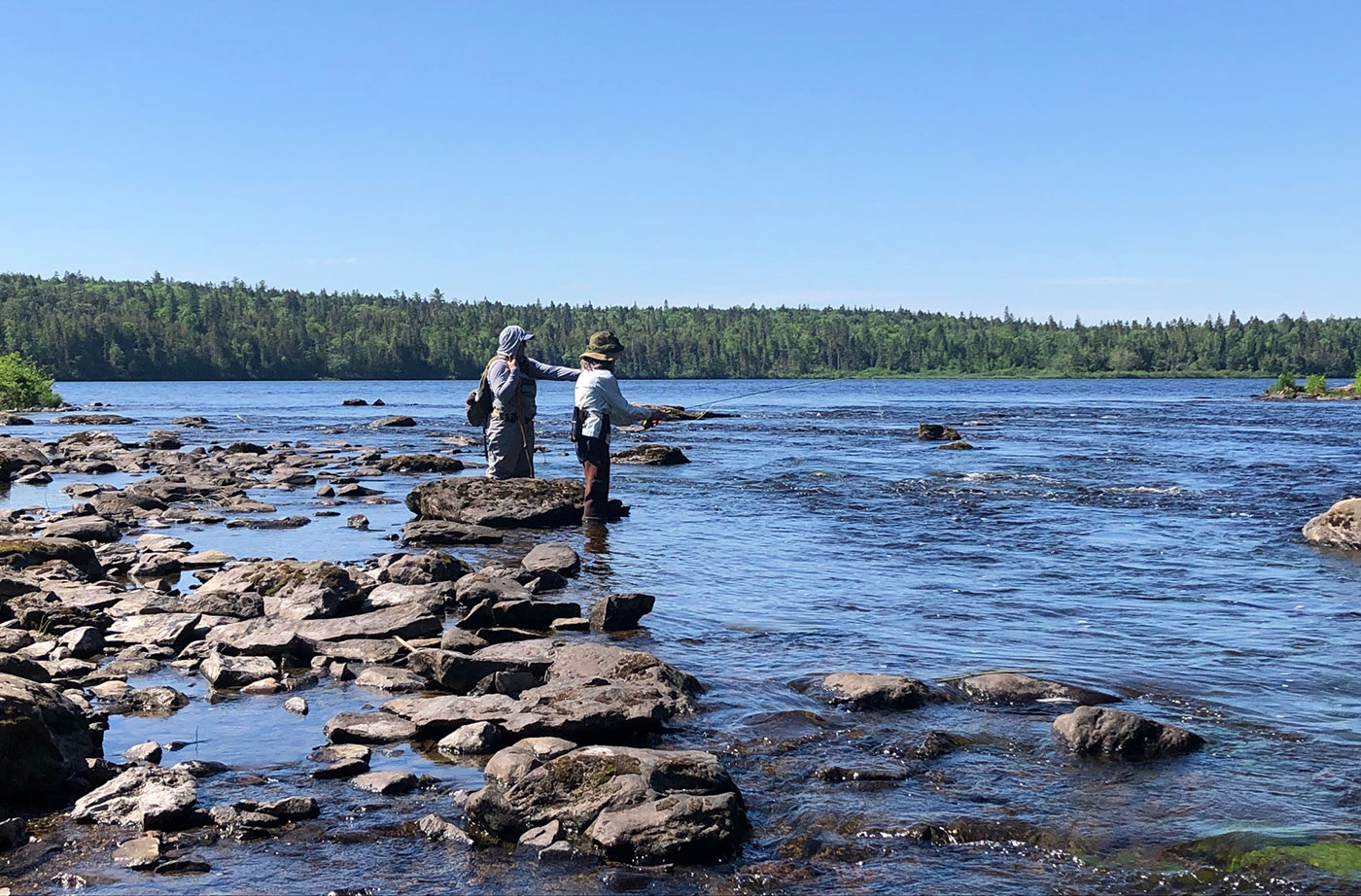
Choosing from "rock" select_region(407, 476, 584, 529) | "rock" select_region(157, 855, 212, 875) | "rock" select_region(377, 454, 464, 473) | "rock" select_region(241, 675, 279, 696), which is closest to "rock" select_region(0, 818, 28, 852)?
"rock" select_region(157, 855, 212, 875)

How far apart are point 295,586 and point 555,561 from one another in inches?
133

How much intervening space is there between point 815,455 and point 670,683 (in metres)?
28.0

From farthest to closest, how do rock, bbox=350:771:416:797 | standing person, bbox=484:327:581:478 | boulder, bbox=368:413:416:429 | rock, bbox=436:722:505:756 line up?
1. boulder, bbox=368:413:416:429
2. standing person, bbox=484:327:581:478
3. rock, bbox=436:722:505:756
4. rock, bbox=350:771:416:797

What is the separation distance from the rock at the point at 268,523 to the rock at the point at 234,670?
371 inches

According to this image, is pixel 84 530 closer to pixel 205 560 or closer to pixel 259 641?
pixel 205 560

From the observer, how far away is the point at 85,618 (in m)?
10.7

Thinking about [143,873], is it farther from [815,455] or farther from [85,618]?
[815,455]

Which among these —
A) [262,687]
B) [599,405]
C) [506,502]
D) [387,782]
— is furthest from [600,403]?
[387,782]

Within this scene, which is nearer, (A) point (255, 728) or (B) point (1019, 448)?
(A) point (255, 728)

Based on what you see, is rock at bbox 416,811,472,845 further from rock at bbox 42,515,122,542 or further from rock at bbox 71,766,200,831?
rock at bbox 42,515,122,542

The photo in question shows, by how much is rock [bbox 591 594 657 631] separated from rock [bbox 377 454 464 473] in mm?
18926

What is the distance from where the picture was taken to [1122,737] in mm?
7645

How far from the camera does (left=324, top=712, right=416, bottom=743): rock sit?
7.64m

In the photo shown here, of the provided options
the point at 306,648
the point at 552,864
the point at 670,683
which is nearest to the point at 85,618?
the point at 306,648
